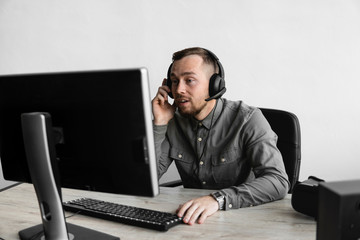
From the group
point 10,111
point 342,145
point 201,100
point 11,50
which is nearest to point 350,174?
point 342,145

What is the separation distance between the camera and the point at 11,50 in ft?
7.64

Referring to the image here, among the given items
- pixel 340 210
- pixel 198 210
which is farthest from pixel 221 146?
pixel 340 210

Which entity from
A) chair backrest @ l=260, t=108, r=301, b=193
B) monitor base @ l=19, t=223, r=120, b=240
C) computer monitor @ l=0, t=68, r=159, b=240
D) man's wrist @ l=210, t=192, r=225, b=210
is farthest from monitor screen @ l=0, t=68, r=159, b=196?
chair backrest @ l=260, t=108, r=301, b=193

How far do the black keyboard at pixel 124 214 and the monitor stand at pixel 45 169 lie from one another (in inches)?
7.2

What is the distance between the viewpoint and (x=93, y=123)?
0.86 metres

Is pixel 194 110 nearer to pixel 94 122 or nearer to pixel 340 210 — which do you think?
pixel 94 122

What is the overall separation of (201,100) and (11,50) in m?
1.41

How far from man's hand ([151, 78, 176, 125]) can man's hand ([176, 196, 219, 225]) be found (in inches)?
24.8

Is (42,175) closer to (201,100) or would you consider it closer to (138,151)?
(138,151)

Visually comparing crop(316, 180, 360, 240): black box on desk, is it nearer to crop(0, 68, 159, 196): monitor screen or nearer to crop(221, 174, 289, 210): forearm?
crop(0, 68, 159, 196): monitor screen

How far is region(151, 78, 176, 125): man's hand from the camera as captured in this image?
67.1 inches

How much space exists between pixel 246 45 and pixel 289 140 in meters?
0.74

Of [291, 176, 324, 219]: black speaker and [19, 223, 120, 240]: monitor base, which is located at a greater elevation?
[291, 176, 324, 219]: black speaker

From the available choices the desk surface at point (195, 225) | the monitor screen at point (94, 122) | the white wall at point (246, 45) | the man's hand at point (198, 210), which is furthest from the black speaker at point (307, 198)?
the white wall at point (246, 45)
